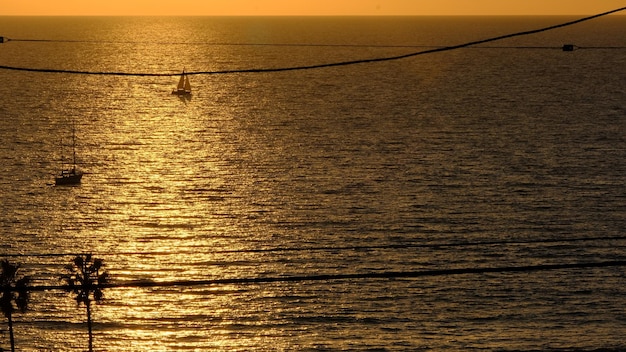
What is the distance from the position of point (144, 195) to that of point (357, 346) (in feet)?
188

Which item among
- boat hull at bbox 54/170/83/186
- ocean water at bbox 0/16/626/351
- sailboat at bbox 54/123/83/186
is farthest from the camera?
sailboat at bbox 54/123/83/186

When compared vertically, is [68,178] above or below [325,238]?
above

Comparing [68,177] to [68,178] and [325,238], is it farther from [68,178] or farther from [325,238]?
[325,238]

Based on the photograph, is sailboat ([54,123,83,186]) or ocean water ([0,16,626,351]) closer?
ocean water ([0,16,626,351])

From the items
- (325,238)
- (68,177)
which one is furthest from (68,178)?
(325,238)

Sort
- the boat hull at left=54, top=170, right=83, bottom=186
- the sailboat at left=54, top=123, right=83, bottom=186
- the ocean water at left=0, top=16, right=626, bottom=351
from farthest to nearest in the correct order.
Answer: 1. the sailboat at left=54, top=123, right=83, bottom=186
2. the boat hull at left=54, top=170, right=83, bottom=186
3. the ocean water at left=0, top=16, right=626, bottom=351

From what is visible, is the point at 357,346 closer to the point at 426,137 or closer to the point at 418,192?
the point at 418,192

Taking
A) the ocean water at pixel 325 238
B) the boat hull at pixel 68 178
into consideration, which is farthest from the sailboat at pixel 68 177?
the ocean water at pixel 325 238

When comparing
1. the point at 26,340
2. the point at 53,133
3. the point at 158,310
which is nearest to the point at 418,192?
the point at 158,310

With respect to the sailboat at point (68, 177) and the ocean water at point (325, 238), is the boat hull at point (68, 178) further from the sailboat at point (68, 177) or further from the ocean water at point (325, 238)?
the ocean water at point (325, 238)

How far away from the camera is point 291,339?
77.2 metres

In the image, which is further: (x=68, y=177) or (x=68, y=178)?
(x=68, y=177)

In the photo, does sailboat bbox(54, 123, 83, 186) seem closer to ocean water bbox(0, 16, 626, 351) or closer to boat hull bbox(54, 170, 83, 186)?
boat hull bbox(54, 170, 83, 186)

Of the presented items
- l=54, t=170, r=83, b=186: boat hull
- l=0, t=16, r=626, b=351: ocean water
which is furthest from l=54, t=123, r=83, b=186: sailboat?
l=0, t=16, r=626, b=351: ocean water
